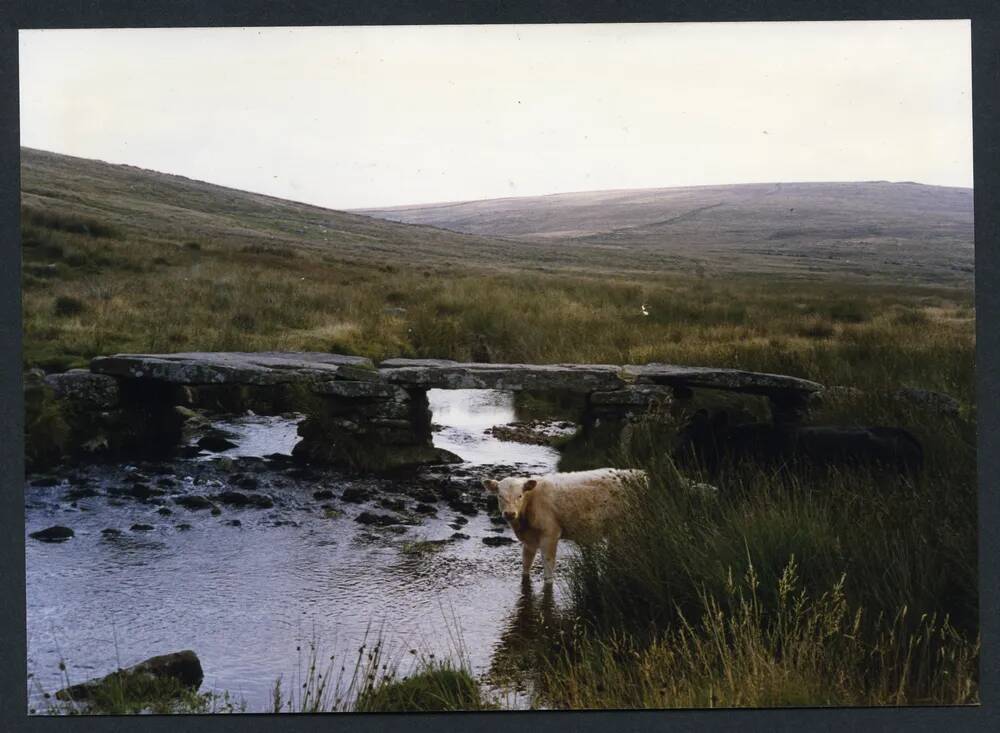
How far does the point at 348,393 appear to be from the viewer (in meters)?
6.41

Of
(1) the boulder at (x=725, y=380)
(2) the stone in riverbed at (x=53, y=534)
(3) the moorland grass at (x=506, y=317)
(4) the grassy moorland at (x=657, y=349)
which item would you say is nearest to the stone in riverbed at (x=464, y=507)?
(4) the grassy moorland at (x=657, y=349)

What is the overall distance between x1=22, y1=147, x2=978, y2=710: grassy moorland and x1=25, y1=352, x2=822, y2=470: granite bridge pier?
1.07 feet

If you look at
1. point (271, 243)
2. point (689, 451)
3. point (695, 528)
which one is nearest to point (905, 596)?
point (695, 528)

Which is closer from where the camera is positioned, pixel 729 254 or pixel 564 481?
pixel 564 481

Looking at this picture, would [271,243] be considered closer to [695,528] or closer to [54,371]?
[54,371]

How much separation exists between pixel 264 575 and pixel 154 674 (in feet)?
2.92

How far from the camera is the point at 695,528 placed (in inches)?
187

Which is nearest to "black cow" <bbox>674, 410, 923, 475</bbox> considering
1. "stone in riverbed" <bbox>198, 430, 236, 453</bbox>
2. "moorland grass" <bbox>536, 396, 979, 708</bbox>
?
"moorland grass" <bbox>536, 396, 979, 708</bbox>

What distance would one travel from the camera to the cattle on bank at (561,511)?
16.4 feet

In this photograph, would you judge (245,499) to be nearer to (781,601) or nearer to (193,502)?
(193,502)

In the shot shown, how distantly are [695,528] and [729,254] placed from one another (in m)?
2.96

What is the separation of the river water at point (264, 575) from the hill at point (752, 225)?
1.66m

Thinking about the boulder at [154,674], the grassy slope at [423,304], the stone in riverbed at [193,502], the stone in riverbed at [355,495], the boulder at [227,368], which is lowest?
the boulder at [154,674]

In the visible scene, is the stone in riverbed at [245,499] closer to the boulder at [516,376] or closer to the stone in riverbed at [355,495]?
the stone in riverbed at [355,495]
